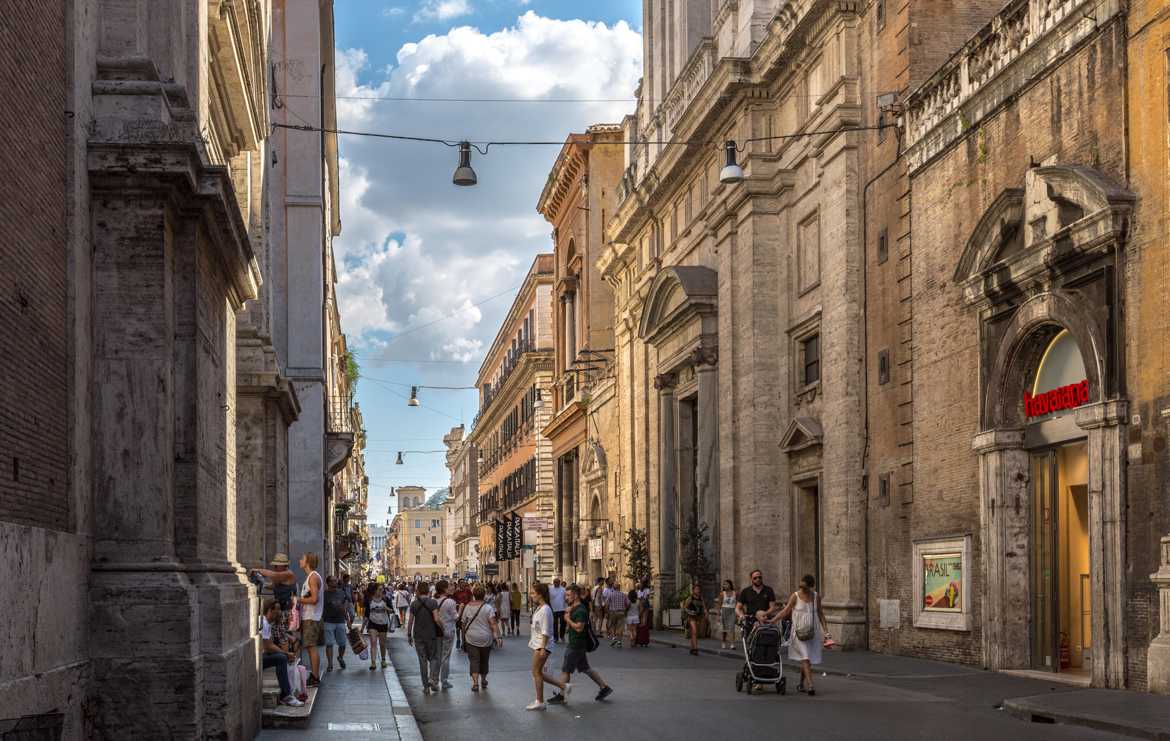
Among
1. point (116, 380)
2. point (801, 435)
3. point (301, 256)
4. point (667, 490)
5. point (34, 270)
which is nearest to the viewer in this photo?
point (34, 270)

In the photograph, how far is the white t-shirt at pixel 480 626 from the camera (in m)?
21.7

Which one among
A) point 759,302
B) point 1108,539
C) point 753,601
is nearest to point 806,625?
point 753,601

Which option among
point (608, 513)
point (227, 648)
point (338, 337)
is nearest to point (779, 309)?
point (608, 513)

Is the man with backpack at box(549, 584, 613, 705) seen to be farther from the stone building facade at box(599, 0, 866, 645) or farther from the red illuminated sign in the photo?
the stone building facade at box(599, 0, 866, 645)

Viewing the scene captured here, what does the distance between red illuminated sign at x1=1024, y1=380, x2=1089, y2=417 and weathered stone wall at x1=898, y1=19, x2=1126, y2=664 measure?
108 cm

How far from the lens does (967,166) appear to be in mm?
24266

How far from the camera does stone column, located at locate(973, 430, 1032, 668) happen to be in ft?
73.9

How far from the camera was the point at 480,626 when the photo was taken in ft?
71.7

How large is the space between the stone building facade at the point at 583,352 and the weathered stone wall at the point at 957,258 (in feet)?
86.3

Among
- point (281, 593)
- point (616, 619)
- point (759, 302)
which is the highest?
point (759, 302)

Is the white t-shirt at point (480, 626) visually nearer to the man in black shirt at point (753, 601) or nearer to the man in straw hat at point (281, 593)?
the man in straw hat at point (281, 593)

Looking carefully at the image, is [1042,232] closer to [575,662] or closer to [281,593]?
[575,662]

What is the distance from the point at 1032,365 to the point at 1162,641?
567 cm

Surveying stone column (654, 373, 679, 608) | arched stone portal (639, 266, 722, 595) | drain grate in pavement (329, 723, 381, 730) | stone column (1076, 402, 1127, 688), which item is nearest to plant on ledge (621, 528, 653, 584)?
arched stone portal (639, 266, 722, 595)
